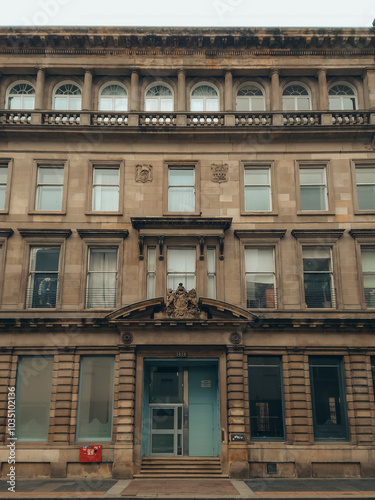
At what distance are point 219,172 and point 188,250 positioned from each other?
13.0 ft

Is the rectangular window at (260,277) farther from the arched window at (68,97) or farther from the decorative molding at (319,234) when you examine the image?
the arched window at (68,97)

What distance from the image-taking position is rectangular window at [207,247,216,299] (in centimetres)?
2147

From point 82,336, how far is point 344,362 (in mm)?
11156

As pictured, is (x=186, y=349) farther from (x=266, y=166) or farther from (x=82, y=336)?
(x=266, y=166)

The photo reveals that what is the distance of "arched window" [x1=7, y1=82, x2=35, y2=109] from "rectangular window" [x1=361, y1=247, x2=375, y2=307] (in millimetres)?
17417

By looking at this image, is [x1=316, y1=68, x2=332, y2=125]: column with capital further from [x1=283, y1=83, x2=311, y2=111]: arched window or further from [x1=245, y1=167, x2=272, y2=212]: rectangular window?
[x1=245, y1=167, x2=272, y2=212]: rectangular window

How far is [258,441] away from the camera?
19.8m

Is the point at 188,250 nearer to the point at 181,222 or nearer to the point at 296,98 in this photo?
the point at 181,222

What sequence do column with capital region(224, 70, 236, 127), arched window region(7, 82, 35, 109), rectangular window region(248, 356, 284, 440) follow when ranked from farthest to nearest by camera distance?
arched window region(7, 82, 35, 109) → column with capital region(224, 70, 236, 127) → rectangular window region(248, 356, 284, 440)

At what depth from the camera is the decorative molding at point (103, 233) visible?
2161 centimetres

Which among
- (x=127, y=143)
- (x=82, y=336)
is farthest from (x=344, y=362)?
(x=127, y=143)

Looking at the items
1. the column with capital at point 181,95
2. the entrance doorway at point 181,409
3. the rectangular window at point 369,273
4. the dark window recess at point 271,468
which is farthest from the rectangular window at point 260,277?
the column with capital at point 181,95

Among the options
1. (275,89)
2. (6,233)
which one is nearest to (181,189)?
(275,89)

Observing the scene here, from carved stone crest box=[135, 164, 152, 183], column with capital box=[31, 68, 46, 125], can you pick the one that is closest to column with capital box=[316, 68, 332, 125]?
carved stone crest box=[135, 164, 152, 183]
